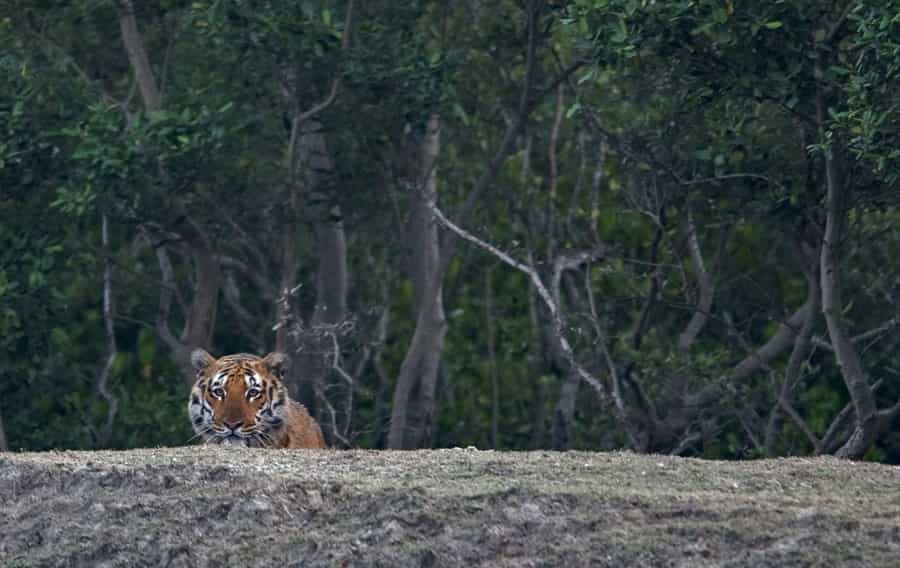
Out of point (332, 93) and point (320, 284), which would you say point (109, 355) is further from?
point (332, 93)

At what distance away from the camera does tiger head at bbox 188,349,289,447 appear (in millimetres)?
9906

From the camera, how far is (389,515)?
7.04 m

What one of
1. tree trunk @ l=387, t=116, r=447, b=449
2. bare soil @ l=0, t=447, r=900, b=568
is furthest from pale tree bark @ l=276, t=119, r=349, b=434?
bare soil @ l=0, t=447, r=900, b=568

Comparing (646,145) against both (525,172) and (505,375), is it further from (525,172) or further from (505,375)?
(505,375)

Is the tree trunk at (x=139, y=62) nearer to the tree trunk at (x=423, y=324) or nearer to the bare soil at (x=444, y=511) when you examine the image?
the tree trunk at (x=423, y=324)

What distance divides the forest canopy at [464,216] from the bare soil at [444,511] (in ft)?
7.73

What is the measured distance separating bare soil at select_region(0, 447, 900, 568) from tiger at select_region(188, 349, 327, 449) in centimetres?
158

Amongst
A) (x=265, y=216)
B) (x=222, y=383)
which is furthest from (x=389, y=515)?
(x=265, y=216)

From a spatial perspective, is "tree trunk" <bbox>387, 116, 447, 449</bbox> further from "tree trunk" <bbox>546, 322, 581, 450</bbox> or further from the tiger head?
the tiger head

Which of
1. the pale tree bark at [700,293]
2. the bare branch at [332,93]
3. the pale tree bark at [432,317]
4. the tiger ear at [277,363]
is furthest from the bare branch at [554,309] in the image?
the tiger ear at [277,363]

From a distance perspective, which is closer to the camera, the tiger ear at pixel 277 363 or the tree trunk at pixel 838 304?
the tree trunk at pixel 838 304

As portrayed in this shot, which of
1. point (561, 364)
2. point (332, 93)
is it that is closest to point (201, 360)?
point (332, 93)

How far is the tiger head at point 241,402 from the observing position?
32.5 ft

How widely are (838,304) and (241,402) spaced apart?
11.2 ft
